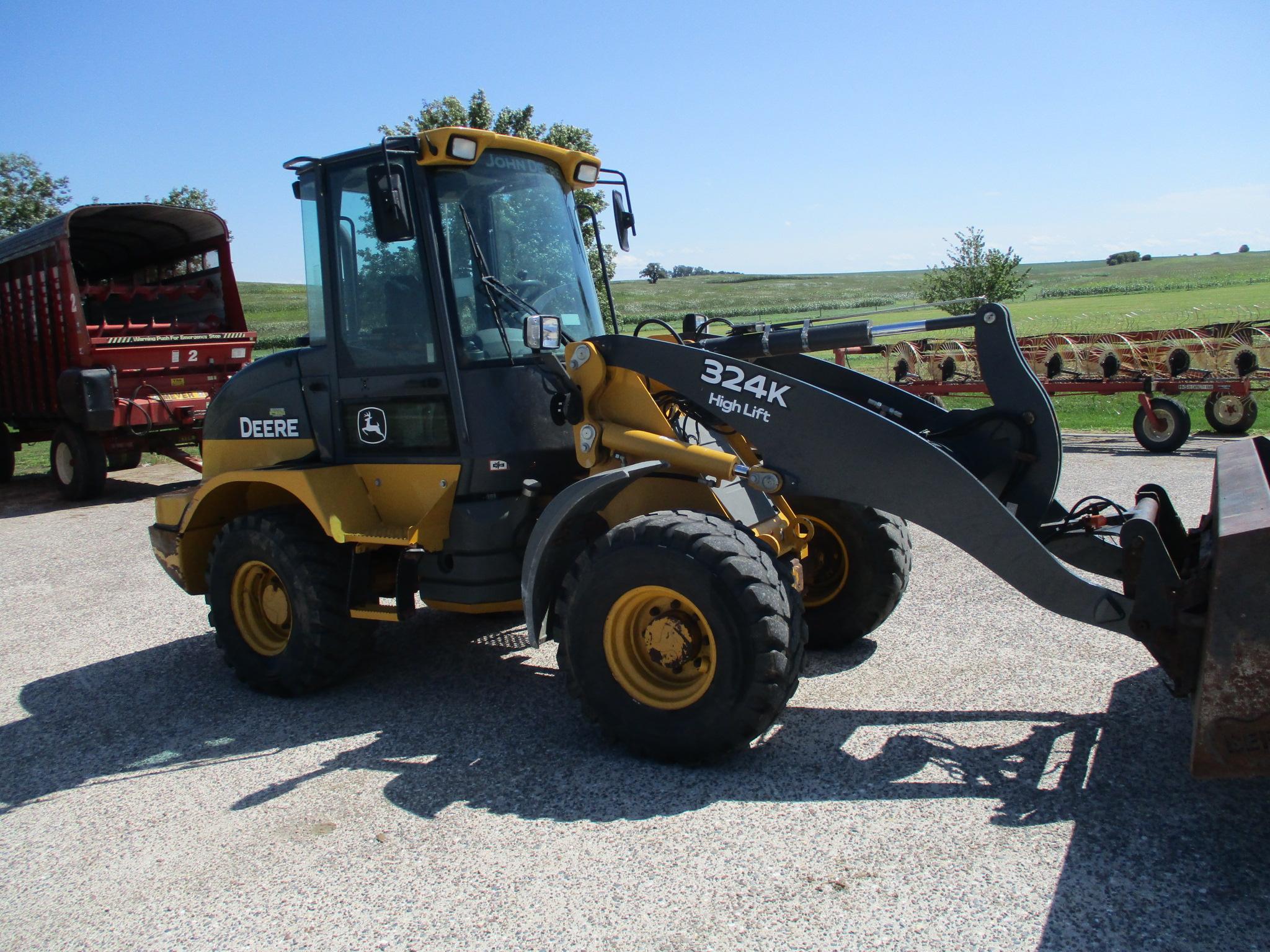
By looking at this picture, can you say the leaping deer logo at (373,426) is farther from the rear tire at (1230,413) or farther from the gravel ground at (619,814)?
the rear tire at (1230,413)

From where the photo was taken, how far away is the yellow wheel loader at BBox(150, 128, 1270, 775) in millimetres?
3891

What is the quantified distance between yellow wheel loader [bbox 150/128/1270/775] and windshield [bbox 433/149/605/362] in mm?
13

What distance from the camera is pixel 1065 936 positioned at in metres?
2.85

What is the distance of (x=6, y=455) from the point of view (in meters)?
15.0

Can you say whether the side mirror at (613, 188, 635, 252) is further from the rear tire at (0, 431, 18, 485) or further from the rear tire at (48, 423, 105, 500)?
the rear tire at (0, 431, 18, 485)

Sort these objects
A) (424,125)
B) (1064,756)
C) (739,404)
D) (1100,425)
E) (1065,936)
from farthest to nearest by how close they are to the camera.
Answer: (424,125) → (1100,425) → (739,404) → (1064,756) → (1065,936)

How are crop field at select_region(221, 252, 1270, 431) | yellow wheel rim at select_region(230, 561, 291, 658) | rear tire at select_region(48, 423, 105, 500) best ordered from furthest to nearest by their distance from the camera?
crop field at select_region(221, 252, 1270, 431), rear tire at select_region(48, 423, 105, 500), yellow wheel rim at select_region(230, 561, 291, 658)

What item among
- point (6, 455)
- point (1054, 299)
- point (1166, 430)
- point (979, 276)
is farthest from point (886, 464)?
point (1054, 299)

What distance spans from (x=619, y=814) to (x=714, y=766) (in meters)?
0.51

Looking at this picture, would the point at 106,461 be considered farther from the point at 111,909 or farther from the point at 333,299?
the point at 111,909

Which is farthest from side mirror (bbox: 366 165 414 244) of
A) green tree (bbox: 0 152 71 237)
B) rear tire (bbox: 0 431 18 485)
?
green tree (bbox: 0 152 71 237)

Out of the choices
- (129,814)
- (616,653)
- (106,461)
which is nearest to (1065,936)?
(616,653)

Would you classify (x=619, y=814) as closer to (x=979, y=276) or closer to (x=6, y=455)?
(x=6, y=455)

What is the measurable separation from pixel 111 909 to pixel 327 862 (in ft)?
2.32
